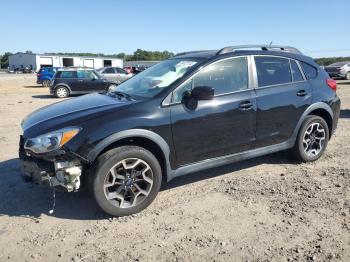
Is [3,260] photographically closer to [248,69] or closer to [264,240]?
[264,240]

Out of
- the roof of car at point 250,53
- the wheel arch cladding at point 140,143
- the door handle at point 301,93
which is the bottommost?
the wheel arch cladding at point 140,143

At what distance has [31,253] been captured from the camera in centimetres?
341

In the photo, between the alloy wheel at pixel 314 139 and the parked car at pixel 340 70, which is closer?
the alloy wheel at pixel 314 139

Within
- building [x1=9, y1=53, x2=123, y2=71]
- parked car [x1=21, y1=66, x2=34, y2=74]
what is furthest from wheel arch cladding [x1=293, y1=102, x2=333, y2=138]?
parked car [x1=21, y1=66, x2=34, y2=74]

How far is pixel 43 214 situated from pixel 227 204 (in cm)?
216

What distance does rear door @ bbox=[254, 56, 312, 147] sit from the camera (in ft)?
16.2

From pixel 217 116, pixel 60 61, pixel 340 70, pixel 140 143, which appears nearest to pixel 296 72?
pixel 217 116

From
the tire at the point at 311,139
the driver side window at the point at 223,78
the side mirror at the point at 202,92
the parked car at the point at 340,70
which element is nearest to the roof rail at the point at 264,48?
the driver side window at the point at 223,78

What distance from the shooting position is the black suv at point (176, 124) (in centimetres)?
384

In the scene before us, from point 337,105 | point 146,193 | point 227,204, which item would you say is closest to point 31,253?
point 146,193

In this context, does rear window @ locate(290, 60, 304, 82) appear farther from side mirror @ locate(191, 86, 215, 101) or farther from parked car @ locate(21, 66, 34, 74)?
parked car @ locate(21, 66, 34, 74)

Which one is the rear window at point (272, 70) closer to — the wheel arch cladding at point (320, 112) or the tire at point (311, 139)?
the wheel arch cladding at point (320, 112)

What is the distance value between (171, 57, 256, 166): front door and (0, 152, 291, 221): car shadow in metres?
0.74

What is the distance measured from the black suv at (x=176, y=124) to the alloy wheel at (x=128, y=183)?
1 centimetres
